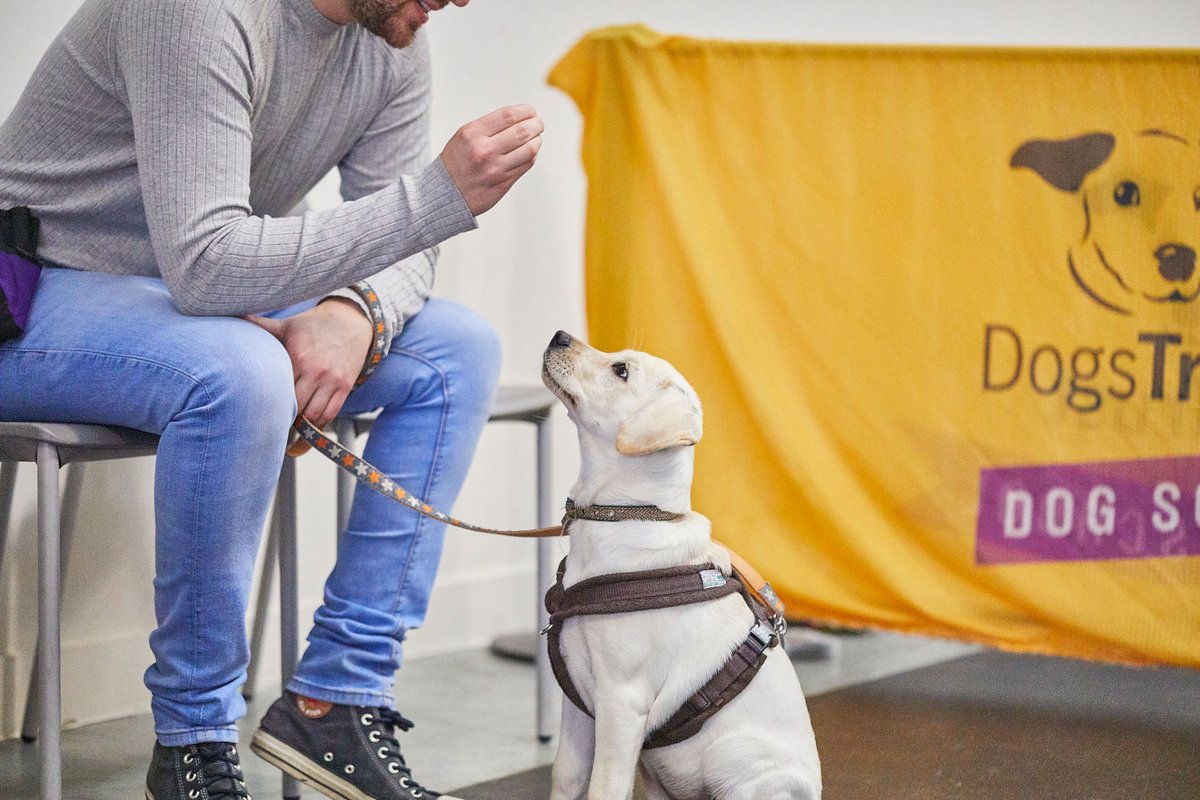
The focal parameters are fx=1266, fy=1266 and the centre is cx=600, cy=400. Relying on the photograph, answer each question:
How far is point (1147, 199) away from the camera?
2.30 metres

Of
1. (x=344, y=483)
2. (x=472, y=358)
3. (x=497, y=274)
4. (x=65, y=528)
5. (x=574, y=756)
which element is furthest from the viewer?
(x=497, y=274)

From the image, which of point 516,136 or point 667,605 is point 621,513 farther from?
point 516,136

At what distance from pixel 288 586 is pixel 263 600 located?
49 centimetres

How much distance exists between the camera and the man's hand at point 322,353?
1.48m

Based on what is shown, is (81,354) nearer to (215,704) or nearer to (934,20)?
(215,704)

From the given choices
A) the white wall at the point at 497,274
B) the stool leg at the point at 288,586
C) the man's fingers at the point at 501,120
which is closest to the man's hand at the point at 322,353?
the stool leg at the point at 288,586

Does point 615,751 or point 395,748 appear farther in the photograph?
point 395,748

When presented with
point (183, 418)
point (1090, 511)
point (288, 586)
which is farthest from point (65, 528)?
point (1090, 511)

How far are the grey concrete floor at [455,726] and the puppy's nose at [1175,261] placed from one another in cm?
92

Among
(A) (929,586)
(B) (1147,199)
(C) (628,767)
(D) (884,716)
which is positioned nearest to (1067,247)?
(B) (1147,199)

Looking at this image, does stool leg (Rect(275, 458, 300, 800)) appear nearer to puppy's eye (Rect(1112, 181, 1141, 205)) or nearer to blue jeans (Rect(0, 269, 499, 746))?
blue jeans (Rect(0, 269, 499, 746))

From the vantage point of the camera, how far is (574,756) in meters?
1.43

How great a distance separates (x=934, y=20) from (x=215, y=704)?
107 inches

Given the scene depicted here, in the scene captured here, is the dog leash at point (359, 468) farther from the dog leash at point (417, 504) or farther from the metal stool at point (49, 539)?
the metal stool at point (49, 539)
